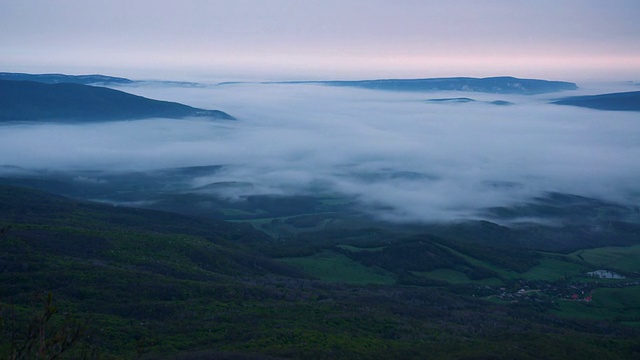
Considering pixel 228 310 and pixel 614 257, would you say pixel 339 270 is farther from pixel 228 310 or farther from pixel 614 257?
pixel 614 257

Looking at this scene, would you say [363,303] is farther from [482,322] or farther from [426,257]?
[426,257]

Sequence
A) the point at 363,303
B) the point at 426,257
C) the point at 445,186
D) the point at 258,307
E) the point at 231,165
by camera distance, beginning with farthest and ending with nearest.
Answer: the point at 231,165 < the point at 445,186 < the point at 426,257 < the point at 363,303 < the point at 258,307

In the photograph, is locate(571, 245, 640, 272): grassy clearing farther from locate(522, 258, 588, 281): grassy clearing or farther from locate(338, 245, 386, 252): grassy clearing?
locate(338, 245, 386, 252): grassy clearing

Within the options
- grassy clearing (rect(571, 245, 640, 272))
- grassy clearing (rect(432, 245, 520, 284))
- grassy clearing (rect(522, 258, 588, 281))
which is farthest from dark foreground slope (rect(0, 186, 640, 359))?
grassy clearing (rect(571, 245, 640, 272))

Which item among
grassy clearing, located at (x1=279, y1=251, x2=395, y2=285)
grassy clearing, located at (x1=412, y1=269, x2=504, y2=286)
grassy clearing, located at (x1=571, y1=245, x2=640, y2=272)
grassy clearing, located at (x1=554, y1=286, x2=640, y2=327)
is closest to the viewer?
grassy clearing, located at (x1=554, y1=286, x2=640, y2=327)

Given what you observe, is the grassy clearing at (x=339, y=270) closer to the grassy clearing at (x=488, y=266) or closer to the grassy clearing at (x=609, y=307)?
the grassy clearing at (x=488, y=266)

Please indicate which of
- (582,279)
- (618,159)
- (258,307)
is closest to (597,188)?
(618,159)
